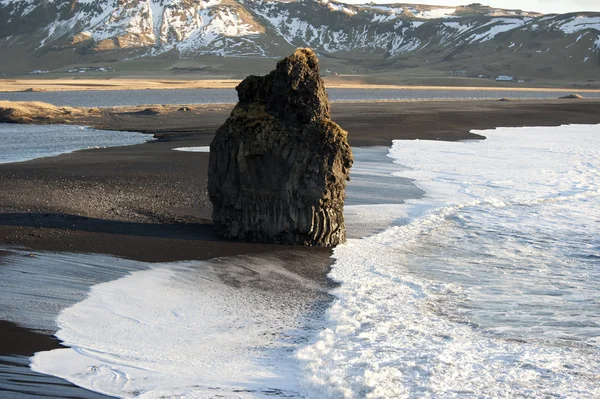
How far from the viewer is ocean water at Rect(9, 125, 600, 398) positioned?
23.2 ft

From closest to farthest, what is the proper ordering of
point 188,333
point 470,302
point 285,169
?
point 188,333 → point 470,302 → point 285,169

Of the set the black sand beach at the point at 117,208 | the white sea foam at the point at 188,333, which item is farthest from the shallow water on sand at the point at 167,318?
the black sand beach at the point at 117,208

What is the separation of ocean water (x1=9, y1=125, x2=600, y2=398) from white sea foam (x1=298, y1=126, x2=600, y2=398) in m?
0.03

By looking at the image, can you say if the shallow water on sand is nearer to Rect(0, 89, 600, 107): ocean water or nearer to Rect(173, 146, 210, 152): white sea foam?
Rect(173, 146, 210, 152): white sea foam

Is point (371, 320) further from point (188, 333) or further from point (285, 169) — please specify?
point (285, 169)

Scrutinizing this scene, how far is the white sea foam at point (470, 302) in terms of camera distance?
716 cm

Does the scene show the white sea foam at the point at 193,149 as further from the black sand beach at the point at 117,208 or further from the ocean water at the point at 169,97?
the ocean water at the point at 169,97

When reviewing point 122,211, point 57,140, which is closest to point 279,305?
point 122,211

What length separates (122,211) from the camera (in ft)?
48.0

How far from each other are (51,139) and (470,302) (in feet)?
81.2

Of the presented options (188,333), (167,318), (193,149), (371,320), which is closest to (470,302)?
(371,320)

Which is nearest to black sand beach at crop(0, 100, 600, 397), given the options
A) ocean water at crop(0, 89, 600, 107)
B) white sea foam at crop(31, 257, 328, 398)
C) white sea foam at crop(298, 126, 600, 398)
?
white sea foam at crop(31, 257, 328, 398)

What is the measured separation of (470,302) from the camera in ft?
32.0

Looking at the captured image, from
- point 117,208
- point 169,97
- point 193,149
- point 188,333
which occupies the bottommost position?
point 188,333
